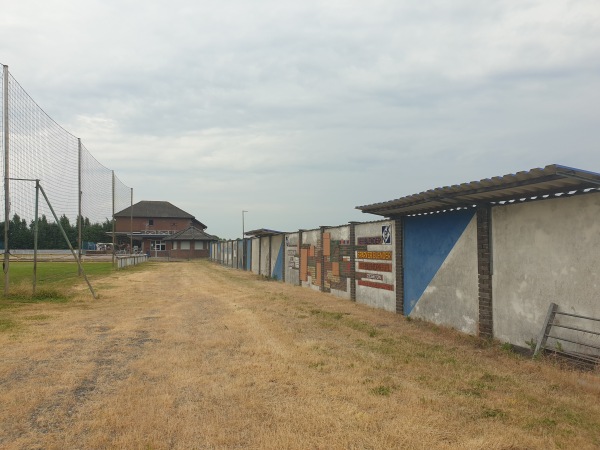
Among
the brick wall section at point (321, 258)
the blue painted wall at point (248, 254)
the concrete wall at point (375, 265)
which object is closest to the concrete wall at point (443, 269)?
the concrete wall at point (375, 265)

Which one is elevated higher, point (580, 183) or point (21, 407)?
point (580, 183)

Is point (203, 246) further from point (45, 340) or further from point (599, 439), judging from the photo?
point (599, 439)

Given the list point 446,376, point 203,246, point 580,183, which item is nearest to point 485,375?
point 446,376

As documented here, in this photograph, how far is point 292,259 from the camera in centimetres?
2302

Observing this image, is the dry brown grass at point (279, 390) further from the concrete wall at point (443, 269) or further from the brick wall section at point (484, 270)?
the concrete wall at point (443, 269)

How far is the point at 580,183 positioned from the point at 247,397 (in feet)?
18.7

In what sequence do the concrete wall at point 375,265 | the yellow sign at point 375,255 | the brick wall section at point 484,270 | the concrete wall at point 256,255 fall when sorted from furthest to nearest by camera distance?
the concrete wall at point 256,255, the yellow sign at point 375,255, the concrete wall at point 375,265, the brick wall section at point 484,270

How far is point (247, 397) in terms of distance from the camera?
5477 millimetres

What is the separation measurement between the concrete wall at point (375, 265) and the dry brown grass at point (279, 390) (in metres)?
2.79

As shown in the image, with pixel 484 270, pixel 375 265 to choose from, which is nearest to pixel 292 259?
pixel 375 265

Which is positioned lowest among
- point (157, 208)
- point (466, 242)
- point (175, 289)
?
point (175, 289)

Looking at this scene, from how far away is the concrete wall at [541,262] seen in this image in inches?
265

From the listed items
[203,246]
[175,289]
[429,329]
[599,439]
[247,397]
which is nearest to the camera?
[599,439]

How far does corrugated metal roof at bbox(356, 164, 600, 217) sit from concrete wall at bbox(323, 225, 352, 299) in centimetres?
557
